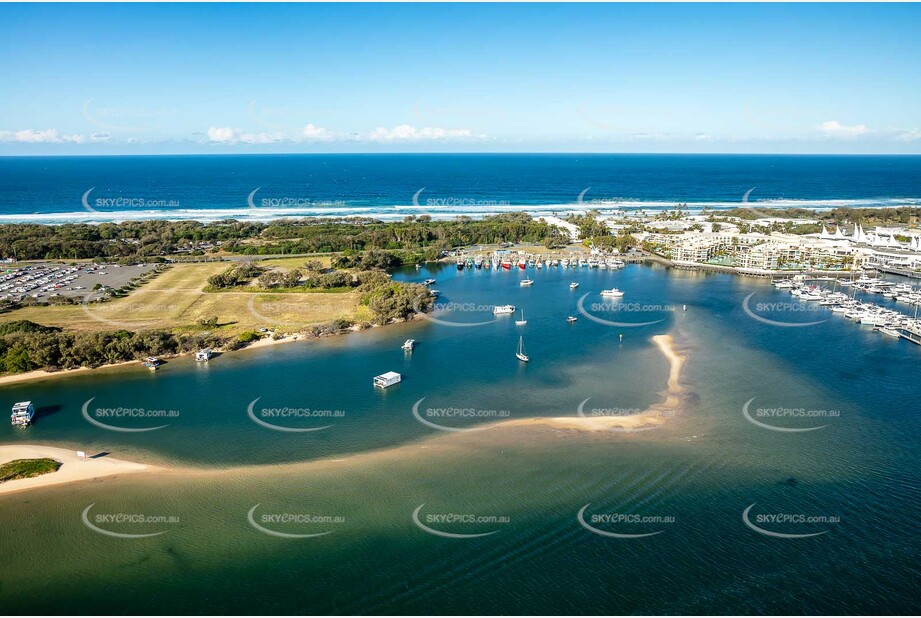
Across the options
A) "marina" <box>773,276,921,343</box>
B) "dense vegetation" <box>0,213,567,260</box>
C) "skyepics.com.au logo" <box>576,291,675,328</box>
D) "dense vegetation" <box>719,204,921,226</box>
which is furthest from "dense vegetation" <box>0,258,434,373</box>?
"dense vegetation" <box>719,204,921,226</box>

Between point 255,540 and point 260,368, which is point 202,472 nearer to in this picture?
point 255,540

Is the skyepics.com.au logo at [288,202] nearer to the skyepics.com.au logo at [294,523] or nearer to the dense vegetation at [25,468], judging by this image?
the dense vegetation at [25,468]

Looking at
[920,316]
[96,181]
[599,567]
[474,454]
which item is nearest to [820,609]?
[599,567]

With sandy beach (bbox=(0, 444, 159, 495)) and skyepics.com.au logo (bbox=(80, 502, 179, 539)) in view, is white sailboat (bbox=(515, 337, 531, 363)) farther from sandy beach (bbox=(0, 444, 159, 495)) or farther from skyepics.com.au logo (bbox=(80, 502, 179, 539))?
skyepics.com.au logo (bbox=(80, 502, 179, 539))

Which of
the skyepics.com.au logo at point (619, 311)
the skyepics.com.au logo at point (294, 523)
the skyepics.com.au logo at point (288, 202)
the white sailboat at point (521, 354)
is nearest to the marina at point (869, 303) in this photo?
the skyepics.com.au logo at point (619, 311)

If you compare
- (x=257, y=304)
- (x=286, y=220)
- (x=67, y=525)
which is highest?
(x=286, y=220)

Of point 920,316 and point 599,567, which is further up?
point 920,316
